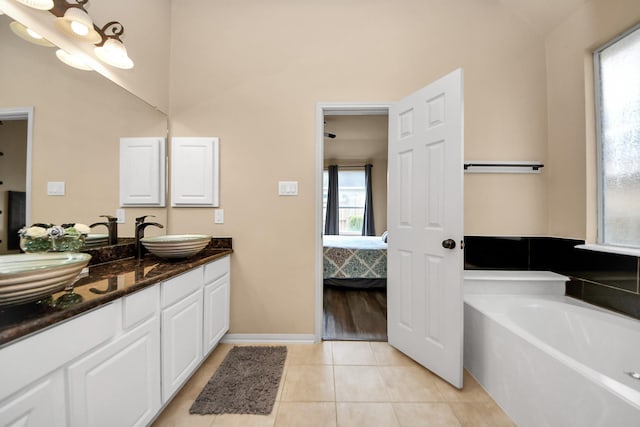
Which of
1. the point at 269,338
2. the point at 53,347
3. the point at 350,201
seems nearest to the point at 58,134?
the point at 53,347

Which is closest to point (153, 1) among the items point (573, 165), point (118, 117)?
point (118, 117)

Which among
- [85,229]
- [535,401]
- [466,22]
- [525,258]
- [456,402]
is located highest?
[466,22]

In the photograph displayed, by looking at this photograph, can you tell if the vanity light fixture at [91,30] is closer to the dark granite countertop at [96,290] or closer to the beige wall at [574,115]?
the dark granite countertop at [96,290]

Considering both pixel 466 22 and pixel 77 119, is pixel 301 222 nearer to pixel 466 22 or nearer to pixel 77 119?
pixel 77 119

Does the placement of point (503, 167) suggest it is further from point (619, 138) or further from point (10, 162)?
point (10, 162)

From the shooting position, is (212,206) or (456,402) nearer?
(456,402)

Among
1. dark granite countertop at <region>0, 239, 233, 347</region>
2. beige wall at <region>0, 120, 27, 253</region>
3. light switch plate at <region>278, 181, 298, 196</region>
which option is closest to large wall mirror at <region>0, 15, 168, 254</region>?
beige wall at <region>0, 120, 27, 253</region>

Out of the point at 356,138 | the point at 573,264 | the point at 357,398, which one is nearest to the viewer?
the point at 357,398

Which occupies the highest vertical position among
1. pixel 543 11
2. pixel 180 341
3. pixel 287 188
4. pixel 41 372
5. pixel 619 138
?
pixel 543 11

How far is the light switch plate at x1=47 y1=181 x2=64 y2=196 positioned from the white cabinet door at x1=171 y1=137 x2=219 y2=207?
848 mm

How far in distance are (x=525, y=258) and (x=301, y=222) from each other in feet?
6.40

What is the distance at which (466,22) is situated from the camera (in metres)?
2.11

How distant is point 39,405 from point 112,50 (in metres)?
1.88

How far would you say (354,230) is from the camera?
6.24 metres
